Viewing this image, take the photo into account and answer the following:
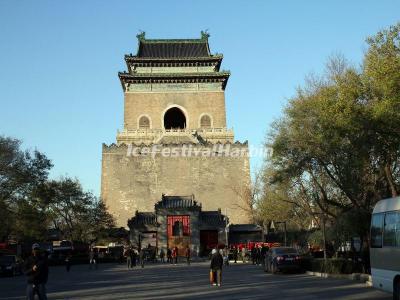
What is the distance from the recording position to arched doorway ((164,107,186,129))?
69.4 metres

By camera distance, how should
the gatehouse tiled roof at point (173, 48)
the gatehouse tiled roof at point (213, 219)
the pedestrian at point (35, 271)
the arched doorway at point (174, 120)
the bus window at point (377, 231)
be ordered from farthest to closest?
1. the arched doorway at point (174, 120)
2. the gatehouse tiled roof at point (173, 48)
3. the gatehouse tiled roof at point (213, 219)
4. the bus window at point (377, 231)
5. the pedestrian at point (35, 271)

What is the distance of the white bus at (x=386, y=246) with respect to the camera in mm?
11938

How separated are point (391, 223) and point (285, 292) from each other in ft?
14.0

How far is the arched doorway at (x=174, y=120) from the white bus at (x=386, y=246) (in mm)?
55764

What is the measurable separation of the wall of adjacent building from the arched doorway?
1002 cm

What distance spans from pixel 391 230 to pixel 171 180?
48299mm

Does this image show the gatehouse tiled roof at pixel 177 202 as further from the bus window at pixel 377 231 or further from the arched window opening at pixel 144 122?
the bus window at pixel 377 231

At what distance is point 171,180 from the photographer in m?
60.0

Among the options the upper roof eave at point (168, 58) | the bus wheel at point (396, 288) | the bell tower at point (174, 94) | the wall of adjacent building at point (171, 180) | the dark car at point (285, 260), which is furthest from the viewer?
the upper roof eave at point (168, 58)

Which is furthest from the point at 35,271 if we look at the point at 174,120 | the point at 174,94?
the point at 174,120

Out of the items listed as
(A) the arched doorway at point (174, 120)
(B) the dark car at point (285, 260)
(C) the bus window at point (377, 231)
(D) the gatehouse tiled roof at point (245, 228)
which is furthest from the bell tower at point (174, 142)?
(C) the bus window at point (377, 231)

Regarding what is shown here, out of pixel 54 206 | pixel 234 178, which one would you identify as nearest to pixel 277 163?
pixel 54 206

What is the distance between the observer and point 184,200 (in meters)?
47.1

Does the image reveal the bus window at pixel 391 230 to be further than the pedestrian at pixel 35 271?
Yes
